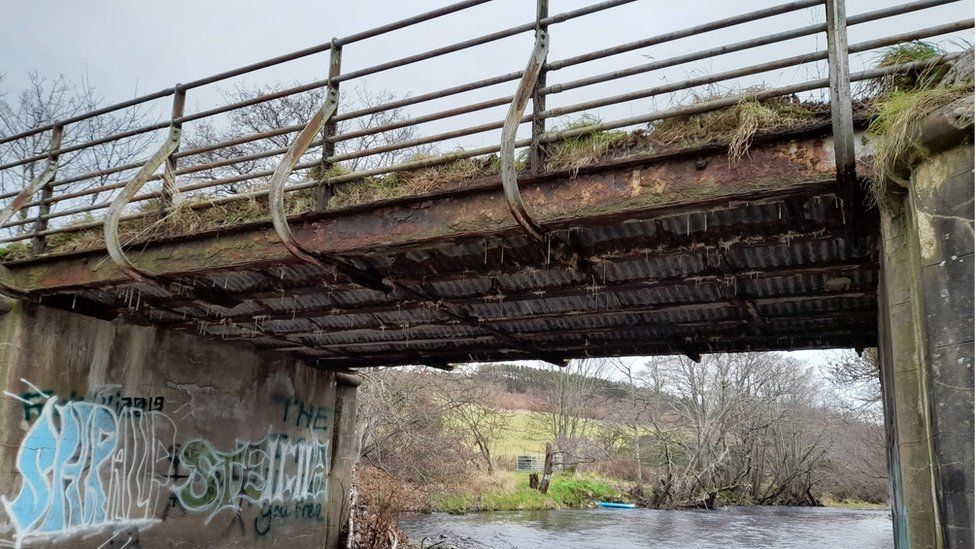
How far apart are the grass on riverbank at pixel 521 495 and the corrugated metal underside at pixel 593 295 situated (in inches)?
654

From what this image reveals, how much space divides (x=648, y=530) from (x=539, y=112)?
19.4m

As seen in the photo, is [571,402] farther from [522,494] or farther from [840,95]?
[840,95]

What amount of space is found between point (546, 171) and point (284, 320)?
531 centimetres

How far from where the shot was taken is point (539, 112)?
544cm

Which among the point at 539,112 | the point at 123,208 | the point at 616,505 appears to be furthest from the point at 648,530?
the point at 123,208

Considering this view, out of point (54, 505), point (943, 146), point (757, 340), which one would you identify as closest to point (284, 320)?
point (54, 505)

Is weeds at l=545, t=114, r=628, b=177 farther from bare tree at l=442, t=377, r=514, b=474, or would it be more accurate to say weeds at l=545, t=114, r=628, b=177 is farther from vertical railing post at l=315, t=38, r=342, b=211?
bare tree at l=442, t=377, r=514, b=474

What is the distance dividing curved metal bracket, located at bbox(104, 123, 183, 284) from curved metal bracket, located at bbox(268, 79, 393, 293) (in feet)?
5.18

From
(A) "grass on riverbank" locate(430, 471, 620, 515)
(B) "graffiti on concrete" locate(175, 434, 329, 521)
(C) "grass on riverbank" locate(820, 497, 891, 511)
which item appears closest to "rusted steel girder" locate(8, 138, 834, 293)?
(B) "graffiti on concrete" locate(175, 434, 329, 521)

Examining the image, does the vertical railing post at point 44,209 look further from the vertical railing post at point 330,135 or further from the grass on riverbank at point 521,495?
the grass on riverbank at point 521,495

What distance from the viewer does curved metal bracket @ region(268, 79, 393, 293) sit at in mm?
5695

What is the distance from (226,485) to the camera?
10.2 m

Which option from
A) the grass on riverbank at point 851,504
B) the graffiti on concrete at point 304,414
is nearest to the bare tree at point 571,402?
the grass on riverbank at point 851,504

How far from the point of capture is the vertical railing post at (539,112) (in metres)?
5.37
